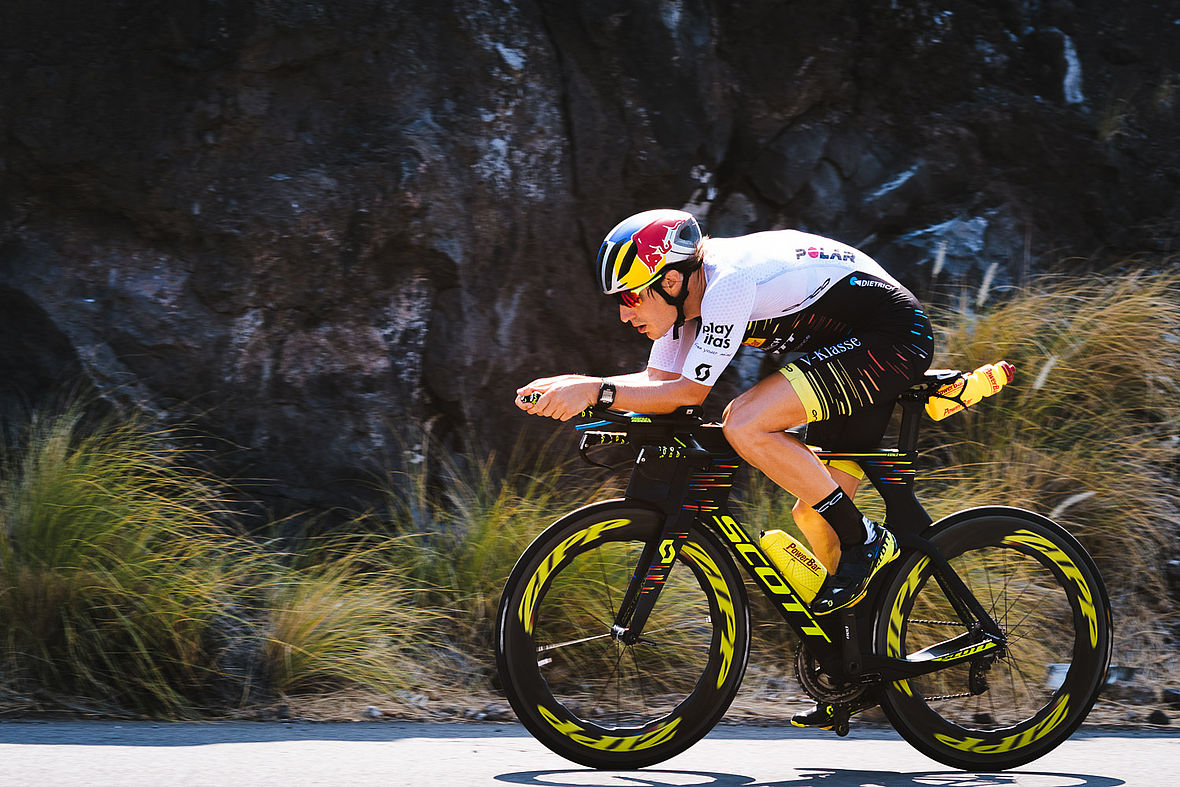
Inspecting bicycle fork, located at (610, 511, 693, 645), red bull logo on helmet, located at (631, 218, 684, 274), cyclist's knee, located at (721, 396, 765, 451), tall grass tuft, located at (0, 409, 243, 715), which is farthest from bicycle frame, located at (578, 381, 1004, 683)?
tall grass tuft, located at (0, 409, 243, 715)

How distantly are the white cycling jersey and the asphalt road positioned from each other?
1377 mm

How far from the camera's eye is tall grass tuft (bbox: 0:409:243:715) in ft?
16.3

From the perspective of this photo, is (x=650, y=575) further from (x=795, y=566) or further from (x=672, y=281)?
(x=672, y=281)

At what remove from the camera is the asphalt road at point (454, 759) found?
12.9 feet

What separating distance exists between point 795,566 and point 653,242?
124 centimetres

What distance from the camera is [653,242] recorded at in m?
4.03

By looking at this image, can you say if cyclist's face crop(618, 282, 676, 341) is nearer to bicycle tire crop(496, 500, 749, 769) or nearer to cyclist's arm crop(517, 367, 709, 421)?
cyclist's arm crop(517, 367, 709, 421)

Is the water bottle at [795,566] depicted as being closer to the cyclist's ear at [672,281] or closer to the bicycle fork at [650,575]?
the bicycle fork at [650,575]

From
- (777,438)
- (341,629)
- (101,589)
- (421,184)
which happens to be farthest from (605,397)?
(421,184)

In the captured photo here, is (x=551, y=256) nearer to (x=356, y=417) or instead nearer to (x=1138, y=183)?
(x=356, y=417)

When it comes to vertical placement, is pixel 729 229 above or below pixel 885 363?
above

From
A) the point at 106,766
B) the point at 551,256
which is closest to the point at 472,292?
the point at 551,256

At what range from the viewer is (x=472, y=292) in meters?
7.50

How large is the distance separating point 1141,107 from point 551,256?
4782mm
